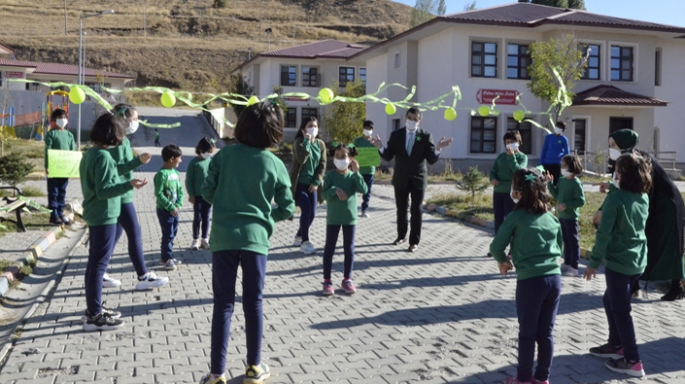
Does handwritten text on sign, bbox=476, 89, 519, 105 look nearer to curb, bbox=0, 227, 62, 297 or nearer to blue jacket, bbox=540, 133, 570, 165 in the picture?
blue jacket, bbox=540, 133, 570, 165

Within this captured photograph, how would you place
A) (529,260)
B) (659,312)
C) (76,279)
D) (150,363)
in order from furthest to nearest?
(76,279) < (659,312) < (150,363) < (529,260)

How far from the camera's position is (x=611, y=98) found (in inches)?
1129

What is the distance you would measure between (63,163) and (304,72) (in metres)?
42.3

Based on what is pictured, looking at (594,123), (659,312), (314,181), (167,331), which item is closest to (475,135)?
(594,123)

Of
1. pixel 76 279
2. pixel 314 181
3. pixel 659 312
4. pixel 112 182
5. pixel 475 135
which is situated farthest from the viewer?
pixel 475 135

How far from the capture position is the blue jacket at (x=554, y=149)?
1284cm

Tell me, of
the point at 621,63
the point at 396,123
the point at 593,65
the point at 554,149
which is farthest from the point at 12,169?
the point at 621,63

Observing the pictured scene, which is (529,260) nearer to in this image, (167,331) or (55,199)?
(167,331)

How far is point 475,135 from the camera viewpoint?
2961cm

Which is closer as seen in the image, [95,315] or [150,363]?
[150,363]

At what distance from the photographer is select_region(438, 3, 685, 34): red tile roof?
1108 inches

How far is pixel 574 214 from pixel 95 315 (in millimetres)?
5983

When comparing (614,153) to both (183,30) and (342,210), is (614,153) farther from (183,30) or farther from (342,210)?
(183,30)

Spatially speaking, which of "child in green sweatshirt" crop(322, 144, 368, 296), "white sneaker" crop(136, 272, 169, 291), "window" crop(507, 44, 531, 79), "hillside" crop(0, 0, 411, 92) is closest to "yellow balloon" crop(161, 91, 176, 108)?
"child in green sweatshirt" crop(322, 144, 368, 296)
